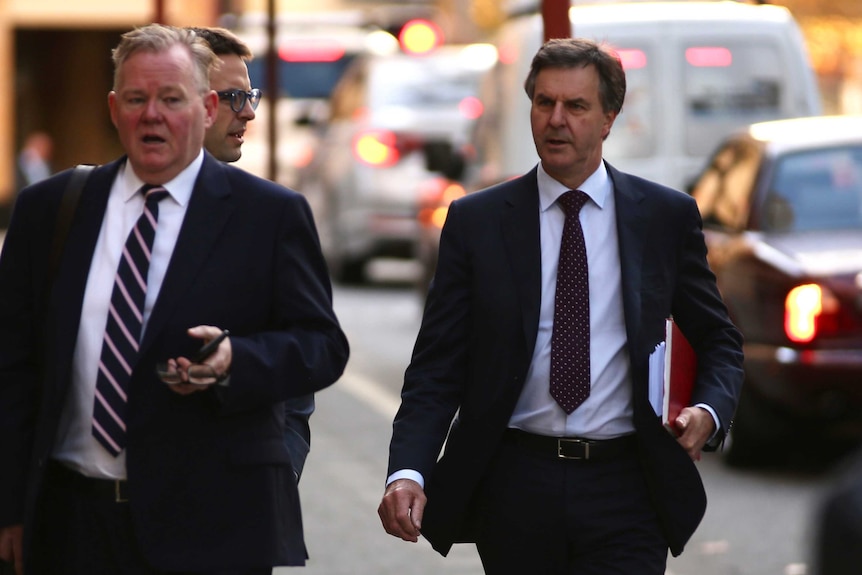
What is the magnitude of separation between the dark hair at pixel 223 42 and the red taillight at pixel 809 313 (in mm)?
Result: 4624

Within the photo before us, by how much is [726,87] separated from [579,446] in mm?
8300

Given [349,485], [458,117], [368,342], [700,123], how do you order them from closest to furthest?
[349,485] < [700,123] < [368,342] < [458,117]

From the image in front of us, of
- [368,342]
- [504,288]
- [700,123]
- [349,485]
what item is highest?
[504,288]

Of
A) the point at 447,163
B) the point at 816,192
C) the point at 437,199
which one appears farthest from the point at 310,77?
the point at 816,192

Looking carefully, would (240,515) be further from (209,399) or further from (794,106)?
(794,106)

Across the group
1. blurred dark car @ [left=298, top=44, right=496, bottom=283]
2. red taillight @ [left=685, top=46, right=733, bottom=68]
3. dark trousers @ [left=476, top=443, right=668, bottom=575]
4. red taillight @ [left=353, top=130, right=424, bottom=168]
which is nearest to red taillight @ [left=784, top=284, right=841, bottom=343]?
red taillight @ [left=685, top=46, right=733, bottom=68]

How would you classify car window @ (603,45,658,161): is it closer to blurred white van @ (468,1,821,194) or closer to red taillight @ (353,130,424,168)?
blurred white van @ (468,1,821,194)

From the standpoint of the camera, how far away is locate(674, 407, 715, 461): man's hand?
15.0ft

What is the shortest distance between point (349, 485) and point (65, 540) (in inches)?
214

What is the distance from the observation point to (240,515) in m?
4.31

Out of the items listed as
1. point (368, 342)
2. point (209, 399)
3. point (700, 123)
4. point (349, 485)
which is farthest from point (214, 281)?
point (368, 342)

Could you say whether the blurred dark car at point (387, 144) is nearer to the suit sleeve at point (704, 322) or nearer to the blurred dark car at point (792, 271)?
the blurred dark car at point (792, 271)

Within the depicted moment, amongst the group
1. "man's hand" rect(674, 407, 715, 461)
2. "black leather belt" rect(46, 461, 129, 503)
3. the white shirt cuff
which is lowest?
the white shirt cuff

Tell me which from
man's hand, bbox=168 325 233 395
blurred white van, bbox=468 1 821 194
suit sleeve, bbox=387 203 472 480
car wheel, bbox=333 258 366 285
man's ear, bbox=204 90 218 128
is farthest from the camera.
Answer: car wheel, bbox=333 258 366 285
